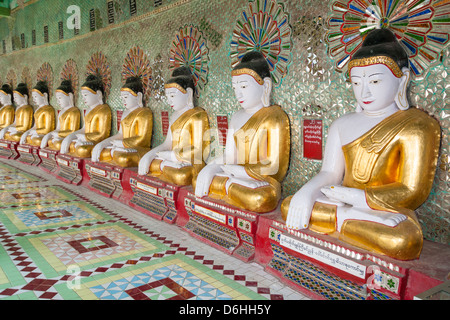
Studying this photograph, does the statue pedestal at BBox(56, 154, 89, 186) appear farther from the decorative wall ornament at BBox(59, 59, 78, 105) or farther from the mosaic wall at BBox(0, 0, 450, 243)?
the decorative wall ornament at BBox(59, 59, 78, 105)

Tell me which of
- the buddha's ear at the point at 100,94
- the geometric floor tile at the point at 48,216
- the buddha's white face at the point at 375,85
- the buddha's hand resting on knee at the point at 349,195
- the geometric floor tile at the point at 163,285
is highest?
the buddha's ear at the point at 100,94

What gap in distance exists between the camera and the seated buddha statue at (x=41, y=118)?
7891 millimetres

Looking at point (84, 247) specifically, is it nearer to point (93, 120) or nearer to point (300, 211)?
point (300, 211)

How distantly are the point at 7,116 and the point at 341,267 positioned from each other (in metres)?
10.0

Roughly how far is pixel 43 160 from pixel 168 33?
4193 millimetres

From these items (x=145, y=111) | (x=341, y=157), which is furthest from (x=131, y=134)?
(x=341, y=157)

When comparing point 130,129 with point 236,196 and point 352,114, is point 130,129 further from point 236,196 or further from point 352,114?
point 352,114

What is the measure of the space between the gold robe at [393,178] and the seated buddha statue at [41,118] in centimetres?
705

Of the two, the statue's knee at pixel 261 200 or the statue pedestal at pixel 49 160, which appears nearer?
the statue's knee at pixel 261 200

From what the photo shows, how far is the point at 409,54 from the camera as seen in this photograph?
104 inches

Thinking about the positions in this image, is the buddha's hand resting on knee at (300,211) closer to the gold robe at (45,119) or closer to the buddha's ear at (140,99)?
the buddha's ear at (140,99)

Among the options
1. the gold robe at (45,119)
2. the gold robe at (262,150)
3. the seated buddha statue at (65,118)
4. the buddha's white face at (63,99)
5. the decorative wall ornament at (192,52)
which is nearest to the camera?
the gold robe at (262,150)

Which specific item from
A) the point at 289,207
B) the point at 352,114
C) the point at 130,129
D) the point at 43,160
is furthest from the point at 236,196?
the point at 43,160

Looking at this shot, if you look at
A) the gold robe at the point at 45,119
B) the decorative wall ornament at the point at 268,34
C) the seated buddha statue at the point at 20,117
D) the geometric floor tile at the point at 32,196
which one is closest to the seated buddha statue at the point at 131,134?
the geometric floor tile at the point at 32,196
